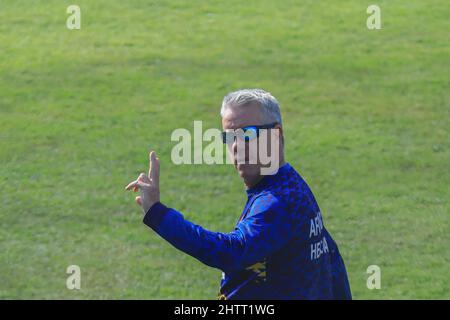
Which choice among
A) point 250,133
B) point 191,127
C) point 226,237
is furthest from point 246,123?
point 191,127

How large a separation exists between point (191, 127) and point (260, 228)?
10.1m

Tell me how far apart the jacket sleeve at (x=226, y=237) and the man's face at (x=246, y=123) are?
0.72ft

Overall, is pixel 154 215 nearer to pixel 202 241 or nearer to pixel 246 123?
pixel 202 241

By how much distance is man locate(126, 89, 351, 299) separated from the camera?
4246 millimetres

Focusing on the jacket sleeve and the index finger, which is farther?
the index finger

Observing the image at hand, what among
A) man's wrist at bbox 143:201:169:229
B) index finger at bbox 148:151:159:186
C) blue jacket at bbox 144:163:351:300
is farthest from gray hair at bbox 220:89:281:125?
man's wrist at bbox 143:201:169:229

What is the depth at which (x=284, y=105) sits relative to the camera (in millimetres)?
14961

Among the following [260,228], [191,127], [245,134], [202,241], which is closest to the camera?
[202,241]

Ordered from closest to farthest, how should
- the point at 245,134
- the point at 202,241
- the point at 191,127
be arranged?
the point at 202,241, the point at 245,134, the point at 191,127

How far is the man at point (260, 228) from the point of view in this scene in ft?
13.9

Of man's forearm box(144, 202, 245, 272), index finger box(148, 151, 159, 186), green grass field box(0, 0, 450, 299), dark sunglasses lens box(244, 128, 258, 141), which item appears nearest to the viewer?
man's forearm box(144, 202, 245, 272)

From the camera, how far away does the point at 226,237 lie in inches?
167

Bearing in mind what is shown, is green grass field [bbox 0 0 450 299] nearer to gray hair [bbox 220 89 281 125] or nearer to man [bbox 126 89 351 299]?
man [bbox 126 89 351 299]
